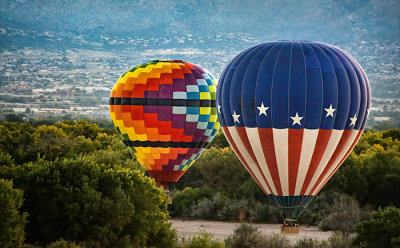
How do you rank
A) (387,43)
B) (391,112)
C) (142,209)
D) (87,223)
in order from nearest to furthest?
1. (87,223)
2. (142,209)
3. (391,112)
4. (387,43)

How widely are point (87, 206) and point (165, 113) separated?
9096 millimetres

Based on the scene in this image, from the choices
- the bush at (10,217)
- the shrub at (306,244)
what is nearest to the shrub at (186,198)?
the shrub at (306,244)

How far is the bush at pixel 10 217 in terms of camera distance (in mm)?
19438

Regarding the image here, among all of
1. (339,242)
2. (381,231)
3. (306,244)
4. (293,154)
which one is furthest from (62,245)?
(339,242)

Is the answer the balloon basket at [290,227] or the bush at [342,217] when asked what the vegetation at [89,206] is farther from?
the bush at [342,217]

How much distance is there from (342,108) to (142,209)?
6.51 metres

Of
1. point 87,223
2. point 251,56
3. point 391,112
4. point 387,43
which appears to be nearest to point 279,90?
point 251,56

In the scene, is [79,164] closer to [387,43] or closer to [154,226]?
[154,226]

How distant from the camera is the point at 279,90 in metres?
22.8

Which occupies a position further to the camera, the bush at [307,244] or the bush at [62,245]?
the bush at [307,244]

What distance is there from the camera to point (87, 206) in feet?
69.1

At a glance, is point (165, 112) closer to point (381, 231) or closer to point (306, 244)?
point (306, 244)

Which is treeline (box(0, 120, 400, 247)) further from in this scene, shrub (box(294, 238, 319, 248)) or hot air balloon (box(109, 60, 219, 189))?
shrub (box(294, 238, 319, 248))

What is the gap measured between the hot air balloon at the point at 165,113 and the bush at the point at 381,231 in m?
9.45
